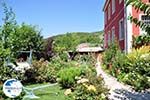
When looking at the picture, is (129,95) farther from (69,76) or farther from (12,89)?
(12,89)

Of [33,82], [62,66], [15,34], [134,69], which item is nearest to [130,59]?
[134,69]

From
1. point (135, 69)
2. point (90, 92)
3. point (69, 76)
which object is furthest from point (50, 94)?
point (135, 69)

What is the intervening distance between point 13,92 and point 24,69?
11.4 metres

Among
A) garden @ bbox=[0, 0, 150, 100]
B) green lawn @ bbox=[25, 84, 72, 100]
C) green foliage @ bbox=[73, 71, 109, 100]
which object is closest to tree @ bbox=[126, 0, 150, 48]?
garden @ bbox=[0, 0, 150, 100]

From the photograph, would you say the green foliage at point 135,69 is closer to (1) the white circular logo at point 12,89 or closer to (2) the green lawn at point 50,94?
(2) the green lawn at point 50,94

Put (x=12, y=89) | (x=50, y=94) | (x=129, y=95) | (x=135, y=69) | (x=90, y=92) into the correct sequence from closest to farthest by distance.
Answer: (x=12, y=89) < (x=90, y=92) < (x=129, y=95) < (x=50, y=94) < (x=135, y=69)

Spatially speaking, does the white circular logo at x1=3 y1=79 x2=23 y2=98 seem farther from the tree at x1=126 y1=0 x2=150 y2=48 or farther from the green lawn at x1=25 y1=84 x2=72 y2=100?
the green lawn at x1=25 y1=84 x2=72 y2=100

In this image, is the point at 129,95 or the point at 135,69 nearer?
the point at 129,95

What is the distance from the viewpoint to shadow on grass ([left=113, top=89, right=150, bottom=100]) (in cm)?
1465

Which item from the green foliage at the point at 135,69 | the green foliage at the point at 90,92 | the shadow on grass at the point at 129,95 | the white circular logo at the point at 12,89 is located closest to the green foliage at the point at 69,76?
the shadow on grass at the point at 129,95

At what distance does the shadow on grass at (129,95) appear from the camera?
577 inches

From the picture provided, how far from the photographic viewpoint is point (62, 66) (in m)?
22.3

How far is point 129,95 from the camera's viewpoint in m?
15.4

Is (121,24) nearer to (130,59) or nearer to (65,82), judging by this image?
(130,59)
